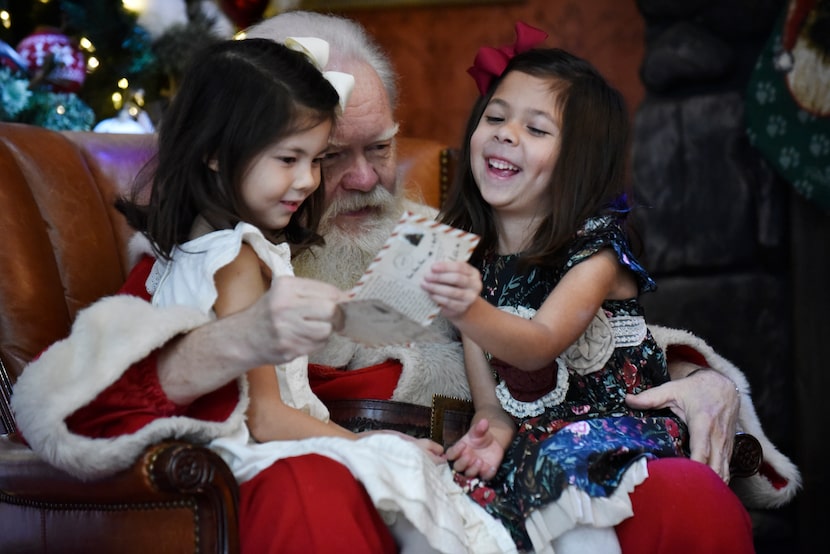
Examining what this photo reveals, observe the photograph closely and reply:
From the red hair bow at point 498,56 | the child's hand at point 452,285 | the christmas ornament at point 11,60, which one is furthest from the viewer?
the christmas ornament at point 11,60

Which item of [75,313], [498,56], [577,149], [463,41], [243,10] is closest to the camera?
[577,149]

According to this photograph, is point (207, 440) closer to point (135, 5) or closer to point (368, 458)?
point (368, 458)

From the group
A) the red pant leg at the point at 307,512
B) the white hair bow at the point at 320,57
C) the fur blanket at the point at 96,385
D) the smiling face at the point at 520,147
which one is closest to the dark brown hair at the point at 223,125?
the white hair bow at the point at 320,57

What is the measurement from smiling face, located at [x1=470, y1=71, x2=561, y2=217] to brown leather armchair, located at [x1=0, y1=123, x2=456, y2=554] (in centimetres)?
90

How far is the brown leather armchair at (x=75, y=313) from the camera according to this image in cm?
170

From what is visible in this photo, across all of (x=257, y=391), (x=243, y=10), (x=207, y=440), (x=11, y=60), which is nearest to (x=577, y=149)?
(x=257, y=391)

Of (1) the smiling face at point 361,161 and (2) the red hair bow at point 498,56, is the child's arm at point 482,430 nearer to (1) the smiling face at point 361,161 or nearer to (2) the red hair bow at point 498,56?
(1) the smiling face at point 361,161

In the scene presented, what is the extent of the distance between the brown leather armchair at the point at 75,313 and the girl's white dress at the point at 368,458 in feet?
0.37

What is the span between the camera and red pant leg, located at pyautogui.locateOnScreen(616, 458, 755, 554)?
6.12 feet

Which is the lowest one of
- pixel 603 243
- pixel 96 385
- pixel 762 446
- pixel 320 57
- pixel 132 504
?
pixel 762 446

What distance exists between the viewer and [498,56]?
7.79 ft

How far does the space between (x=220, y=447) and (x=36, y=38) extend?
6.83ft

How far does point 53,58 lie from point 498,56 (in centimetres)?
166

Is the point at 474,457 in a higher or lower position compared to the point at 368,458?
lower
